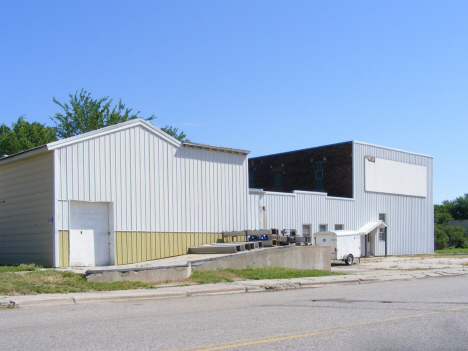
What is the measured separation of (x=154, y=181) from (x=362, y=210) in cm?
2124

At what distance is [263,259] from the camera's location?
21.3 metres

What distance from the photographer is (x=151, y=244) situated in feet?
68.8

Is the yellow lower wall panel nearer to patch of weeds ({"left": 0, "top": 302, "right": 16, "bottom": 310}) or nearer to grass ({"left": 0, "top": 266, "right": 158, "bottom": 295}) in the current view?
grass ({"left": 0, "top": 266, "right": 158, "bottom": 295})

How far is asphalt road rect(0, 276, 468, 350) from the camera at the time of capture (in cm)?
712

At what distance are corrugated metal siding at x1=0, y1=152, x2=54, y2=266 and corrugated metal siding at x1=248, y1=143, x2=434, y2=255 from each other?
39.2 ft

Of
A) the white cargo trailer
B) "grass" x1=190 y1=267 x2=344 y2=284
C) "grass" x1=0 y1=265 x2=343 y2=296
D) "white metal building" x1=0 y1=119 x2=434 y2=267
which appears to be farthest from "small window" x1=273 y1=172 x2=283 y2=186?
"grass" x1=0 y1=265 x2=343 y2=296

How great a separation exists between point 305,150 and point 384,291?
27535mm

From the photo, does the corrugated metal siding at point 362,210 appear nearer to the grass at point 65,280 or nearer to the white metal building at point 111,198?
the white metal building at point 111,198

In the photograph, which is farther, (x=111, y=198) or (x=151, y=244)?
(x=151, y=244)

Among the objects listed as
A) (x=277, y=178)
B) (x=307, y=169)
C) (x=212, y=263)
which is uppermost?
(x=307, y=169)

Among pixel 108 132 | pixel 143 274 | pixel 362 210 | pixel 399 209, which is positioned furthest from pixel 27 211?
pixel 399 209

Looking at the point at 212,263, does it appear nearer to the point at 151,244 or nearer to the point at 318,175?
the point at 151,244

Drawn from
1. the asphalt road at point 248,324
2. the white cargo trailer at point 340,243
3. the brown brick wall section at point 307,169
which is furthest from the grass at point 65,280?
the brown brick wall section at point 307,169

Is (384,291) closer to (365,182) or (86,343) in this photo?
(86,343)
